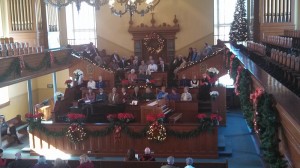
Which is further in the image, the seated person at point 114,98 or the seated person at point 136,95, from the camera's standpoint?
the seated person at point 136,95

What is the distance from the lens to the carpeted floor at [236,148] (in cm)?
1488

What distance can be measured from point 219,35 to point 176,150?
1407cm

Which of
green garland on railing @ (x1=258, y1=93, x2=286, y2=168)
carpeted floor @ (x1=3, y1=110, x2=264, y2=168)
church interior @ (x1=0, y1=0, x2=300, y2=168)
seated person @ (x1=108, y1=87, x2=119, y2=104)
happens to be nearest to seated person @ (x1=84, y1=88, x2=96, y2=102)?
church interior @ (x1=0, y1=0, x2=300, y2=168)

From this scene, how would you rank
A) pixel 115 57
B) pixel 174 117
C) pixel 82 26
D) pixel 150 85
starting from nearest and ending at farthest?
pixel 174 117
pixel 150 85
pixel 115 57
pixel 82 26

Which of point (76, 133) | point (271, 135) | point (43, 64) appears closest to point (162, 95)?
point (76, 133)

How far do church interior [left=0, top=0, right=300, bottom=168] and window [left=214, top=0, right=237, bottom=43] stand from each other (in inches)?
2.7

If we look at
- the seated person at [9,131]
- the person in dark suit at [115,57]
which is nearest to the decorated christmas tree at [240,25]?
the person in dark suit at [115,57]

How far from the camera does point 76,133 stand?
16375 mm

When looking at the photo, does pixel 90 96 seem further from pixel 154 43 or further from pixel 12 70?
pixel 154 43

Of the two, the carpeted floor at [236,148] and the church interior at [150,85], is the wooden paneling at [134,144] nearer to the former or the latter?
the church interior at [150,85]

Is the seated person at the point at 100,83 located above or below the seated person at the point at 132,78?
below

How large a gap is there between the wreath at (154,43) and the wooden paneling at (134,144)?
41.3 feet

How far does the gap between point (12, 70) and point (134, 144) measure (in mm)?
5901

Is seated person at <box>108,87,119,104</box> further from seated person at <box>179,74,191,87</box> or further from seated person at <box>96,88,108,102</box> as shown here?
seated person at <box>179,74,191,87</box>
